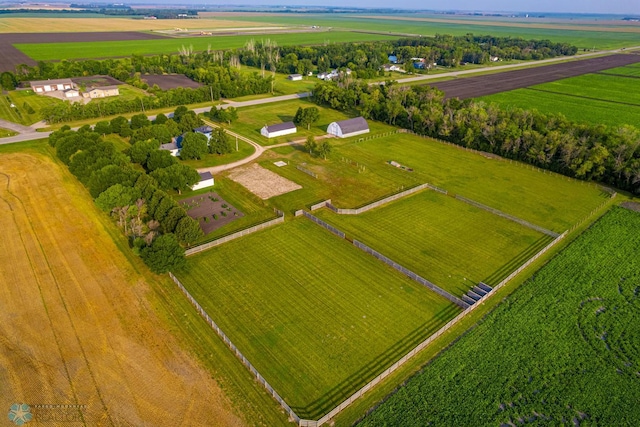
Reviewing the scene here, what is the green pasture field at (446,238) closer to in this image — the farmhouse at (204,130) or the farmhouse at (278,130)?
the farmhouse at (278,130)

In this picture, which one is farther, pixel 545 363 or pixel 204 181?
pixel 204 181

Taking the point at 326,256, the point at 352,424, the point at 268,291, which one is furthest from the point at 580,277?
the point at 268,291

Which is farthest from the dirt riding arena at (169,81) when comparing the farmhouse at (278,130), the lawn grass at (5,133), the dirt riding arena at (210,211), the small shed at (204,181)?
the dirt riding arena at (210,211)

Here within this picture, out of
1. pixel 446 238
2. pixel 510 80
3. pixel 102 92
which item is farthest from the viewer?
pixel 510 80

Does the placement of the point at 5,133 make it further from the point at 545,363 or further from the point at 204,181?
the point at 545,363

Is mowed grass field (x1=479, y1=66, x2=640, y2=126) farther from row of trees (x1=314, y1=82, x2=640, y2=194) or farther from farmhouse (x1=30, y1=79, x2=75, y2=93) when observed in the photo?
farmhouse (x1=30, y1=79, x2=75, y2=93)

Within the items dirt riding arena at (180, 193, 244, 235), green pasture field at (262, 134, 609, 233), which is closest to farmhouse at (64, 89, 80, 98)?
green pasture field at (262, 134, 609, 233)

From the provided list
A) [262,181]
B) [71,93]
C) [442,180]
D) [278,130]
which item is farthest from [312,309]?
[71,93]

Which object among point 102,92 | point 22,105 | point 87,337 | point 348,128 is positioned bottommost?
point 87,337
